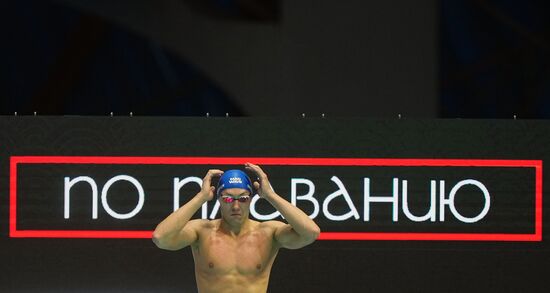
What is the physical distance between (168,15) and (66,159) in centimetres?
158

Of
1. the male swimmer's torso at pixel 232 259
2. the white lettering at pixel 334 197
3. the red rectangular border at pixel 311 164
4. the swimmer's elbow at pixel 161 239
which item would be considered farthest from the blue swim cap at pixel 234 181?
the white lettering at pixel 334 197

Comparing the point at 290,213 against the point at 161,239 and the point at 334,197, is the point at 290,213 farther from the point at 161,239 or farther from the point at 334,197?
the point at 334,197

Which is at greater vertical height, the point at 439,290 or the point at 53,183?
the point at 53,183

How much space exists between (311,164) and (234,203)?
230cm

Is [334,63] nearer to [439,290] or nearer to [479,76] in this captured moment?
[479,76]

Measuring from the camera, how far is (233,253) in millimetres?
5953

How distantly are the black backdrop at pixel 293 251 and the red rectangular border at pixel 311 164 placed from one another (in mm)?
45

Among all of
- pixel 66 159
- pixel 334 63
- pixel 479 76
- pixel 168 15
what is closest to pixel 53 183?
pixel 66 159

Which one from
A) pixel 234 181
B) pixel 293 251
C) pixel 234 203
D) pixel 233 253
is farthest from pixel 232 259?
pixel 293 251

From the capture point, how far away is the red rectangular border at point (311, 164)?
7.98 meters

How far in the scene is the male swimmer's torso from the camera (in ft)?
19.5

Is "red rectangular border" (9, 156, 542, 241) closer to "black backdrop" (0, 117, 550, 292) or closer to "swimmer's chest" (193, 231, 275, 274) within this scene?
"black backdrop" (0, 117, 550, 292)

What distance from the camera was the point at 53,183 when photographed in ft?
26.3

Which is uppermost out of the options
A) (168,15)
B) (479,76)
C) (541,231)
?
(168,15)
